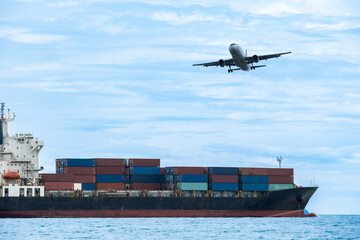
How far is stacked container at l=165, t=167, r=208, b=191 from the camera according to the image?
8462cm

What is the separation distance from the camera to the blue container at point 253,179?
86.4m

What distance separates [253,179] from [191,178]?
24.4ft

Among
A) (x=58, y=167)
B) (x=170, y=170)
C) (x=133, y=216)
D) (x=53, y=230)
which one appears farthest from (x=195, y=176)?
(x=53, y=230)

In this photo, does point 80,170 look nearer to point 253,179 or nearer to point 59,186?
point 59,186

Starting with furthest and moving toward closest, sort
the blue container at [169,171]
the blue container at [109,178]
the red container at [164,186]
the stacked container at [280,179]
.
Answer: the stacked container at [280,179] → the red container at [164,186] → the blue container at [169,171] → the blue container at [109,178]

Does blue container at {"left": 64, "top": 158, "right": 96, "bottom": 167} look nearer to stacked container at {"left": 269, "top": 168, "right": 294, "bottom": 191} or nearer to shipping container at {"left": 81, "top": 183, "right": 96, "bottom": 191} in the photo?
shipping container at {"left": 81, "top": 183, "right": 96, "bottom": 191}

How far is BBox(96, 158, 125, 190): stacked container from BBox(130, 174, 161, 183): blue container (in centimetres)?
147

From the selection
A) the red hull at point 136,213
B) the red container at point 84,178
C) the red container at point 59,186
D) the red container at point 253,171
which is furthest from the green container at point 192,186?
the red container at point 59,186

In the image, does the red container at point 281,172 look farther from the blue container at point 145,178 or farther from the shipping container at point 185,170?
the blue container at point 145,178

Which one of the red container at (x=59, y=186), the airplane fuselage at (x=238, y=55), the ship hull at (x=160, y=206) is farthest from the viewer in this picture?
the red container at (x=59, y=186)

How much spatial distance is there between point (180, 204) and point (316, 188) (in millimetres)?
17059

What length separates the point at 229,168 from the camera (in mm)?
86062

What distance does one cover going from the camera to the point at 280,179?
289 ft

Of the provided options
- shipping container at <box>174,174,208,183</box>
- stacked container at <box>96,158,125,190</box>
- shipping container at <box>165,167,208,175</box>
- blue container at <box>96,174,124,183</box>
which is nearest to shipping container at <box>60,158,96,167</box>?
stacked container at <box>96,158,125,190</box>
